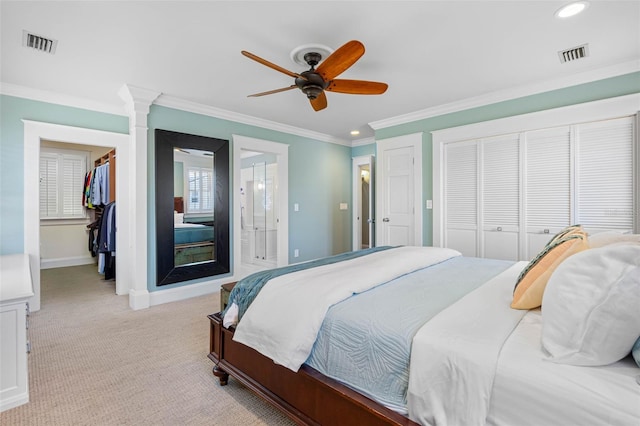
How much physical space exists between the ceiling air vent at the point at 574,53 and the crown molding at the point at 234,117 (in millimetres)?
3487

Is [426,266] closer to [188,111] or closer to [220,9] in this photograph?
[220,9]

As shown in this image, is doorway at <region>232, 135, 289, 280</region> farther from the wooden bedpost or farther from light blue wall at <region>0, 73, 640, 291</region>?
the wooden bedpost

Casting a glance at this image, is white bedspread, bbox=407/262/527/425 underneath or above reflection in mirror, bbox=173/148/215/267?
underneath

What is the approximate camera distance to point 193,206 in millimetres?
4008

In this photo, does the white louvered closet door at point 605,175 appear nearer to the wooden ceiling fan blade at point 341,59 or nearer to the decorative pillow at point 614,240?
the decorative pillow at point 614,240

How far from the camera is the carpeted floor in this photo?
1.71 meters

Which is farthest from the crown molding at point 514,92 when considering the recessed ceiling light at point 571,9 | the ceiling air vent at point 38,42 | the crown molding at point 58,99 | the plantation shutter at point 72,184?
the plantation shutter at point 72,184

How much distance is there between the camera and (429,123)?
4.21 m

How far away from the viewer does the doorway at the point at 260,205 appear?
14.4 feet

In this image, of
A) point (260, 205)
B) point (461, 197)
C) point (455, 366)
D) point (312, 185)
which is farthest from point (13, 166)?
point (461, 197)

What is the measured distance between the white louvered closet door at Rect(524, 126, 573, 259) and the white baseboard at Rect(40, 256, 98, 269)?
752 centimetres

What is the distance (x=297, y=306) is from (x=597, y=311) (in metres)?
1.12

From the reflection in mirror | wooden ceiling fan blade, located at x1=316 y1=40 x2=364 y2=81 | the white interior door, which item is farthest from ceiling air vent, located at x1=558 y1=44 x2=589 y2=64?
the reflection in mirror

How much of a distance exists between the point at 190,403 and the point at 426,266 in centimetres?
181
